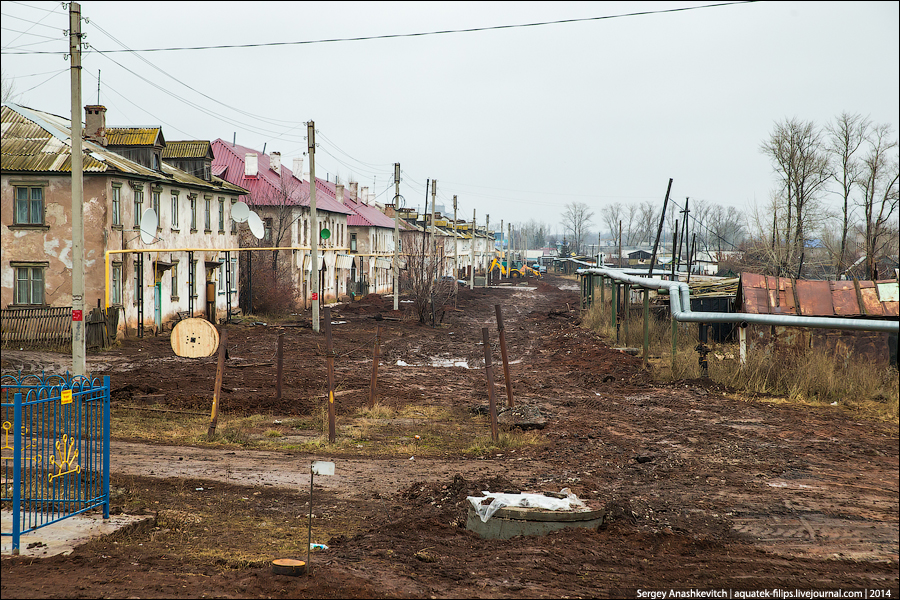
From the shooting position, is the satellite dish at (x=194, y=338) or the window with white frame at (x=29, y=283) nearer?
the satellite dish at (x=194, y=338)

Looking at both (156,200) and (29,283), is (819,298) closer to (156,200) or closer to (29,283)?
(156,200)

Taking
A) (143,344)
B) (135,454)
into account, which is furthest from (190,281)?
(135,454)

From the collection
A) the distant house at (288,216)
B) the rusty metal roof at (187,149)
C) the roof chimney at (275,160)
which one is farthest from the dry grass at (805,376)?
the roof chimney at (275,160)

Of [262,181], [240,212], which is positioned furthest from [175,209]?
[262,181]

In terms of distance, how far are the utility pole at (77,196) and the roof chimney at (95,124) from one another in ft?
42.3

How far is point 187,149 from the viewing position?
110 ft

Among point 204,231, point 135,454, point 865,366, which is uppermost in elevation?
point 204,231

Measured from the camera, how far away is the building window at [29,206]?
23094mm

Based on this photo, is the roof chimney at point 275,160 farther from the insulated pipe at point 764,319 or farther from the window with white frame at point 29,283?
the insulated pipe at point 764,319

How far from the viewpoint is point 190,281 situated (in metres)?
30.1

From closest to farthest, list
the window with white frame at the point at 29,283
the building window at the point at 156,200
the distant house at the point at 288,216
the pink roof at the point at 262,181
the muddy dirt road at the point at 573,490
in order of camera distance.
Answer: the muddy dirt road at the point at 573,490, the window with white frame at the point at 29,283, the building window at the point at 156,200, the distant house at the point at 288,216, the pink roof at the point at 262,181

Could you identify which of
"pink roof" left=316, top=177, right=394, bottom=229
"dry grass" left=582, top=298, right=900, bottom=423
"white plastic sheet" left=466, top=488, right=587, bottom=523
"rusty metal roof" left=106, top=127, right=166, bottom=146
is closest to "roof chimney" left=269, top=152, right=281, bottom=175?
"pink roof" left=316, top=177, right=394, bottom=229

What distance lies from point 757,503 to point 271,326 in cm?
2588

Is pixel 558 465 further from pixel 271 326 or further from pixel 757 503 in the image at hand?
pixel 271 326
